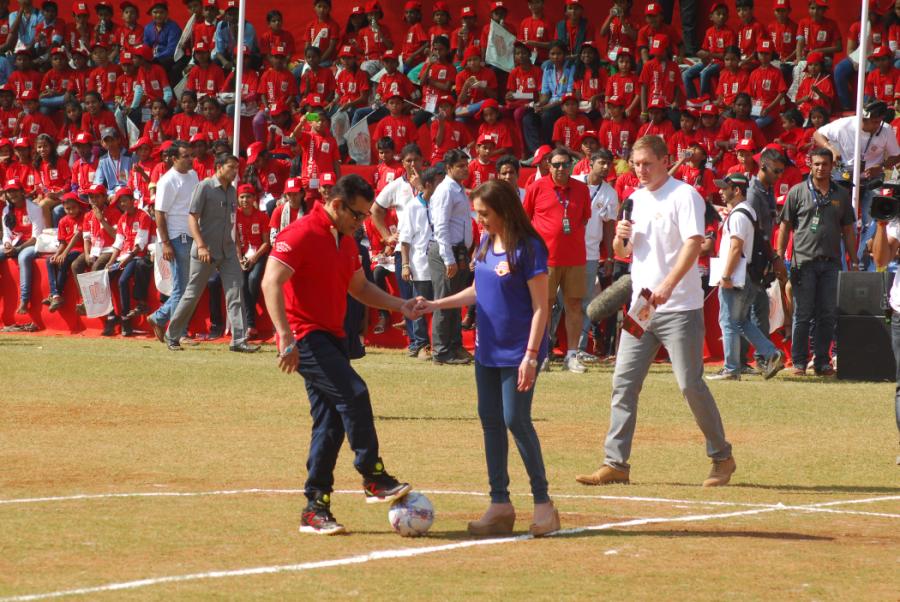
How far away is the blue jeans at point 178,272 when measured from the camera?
18.9m

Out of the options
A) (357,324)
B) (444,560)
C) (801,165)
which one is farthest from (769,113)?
(444,560)

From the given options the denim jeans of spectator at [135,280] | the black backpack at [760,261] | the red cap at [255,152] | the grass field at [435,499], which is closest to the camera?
the grass field at [435,499]

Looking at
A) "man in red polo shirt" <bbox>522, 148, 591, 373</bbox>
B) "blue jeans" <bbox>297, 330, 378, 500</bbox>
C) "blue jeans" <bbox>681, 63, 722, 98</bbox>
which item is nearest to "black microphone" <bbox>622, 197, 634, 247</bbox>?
"blue jeans" <bbox>297, 330, 378, 500</bbox>

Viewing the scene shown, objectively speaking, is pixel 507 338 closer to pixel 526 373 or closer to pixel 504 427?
pixel 526 373

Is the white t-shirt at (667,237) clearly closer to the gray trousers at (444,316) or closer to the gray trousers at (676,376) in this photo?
the gray trousers at (676,376)

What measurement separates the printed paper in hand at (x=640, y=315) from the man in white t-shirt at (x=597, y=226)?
7901 mm

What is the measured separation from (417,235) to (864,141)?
5.93 meters

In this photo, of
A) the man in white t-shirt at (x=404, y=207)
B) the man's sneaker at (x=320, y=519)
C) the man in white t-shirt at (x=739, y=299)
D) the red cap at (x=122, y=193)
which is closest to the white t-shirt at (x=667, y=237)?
the man's sneaker at (x=320, y=519)

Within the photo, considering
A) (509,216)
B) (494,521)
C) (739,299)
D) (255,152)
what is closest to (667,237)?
(509,216)

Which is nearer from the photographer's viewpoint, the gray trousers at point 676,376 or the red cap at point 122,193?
the gray trousers at point 676,376

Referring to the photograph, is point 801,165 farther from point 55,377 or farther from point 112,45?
point 112,45

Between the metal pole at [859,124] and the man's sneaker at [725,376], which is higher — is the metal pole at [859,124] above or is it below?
above

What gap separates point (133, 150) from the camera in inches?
951

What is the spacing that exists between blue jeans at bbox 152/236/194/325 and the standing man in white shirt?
3473 millimetres
